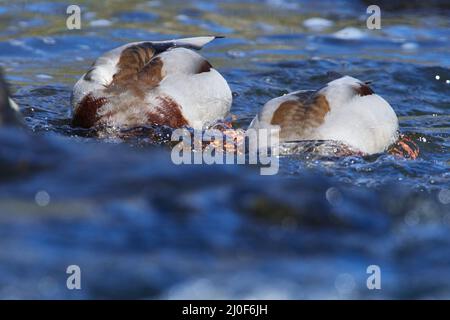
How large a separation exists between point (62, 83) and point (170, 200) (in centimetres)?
472

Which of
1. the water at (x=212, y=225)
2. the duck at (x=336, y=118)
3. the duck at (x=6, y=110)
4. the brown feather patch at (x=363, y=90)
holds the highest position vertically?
the brown feather patch at (x=363, y=90)

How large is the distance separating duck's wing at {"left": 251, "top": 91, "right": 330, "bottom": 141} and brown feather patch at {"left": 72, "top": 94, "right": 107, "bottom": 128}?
116 centimetres

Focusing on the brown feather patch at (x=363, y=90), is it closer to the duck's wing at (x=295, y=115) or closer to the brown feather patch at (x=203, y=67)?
the duck's wing at (x=295, y=115)

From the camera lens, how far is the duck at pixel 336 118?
695 cm

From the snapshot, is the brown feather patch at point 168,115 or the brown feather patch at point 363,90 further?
the brown feather patch at point 168,115

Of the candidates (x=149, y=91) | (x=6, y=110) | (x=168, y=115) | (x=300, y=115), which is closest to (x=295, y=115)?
(x=300, y=115)

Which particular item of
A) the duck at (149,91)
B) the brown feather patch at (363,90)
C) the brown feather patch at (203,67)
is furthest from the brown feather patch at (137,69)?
the brown feather patch at (363,90)

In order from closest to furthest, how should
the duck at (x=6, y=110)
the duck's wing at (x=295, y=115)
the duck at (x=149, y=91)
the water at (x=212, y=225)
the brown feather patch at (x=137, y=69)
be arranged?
the water at (x=212, y=225)
the duck at (x=6, y=110)
the duck's wing at (x=295, y=115)
the duck at (x=149, y=91)
the brown feather patch at (x=137, y=69)

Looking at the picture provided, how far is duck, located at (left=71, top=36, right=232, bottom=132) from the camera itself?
7484 millimetres

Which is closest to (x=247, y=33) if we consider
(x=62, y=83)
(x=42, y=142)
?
(x=62, y=83)

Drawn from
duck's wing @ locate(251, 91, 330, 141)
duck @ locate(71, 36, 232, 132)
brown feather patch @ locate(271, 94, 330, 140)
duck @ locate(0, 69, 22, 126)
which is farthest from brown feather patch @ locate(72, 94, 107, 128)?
duck @ locate(0, 69, 22, 126)

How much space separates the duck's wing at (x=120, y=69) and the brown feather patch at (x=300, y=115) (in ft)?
3.74
